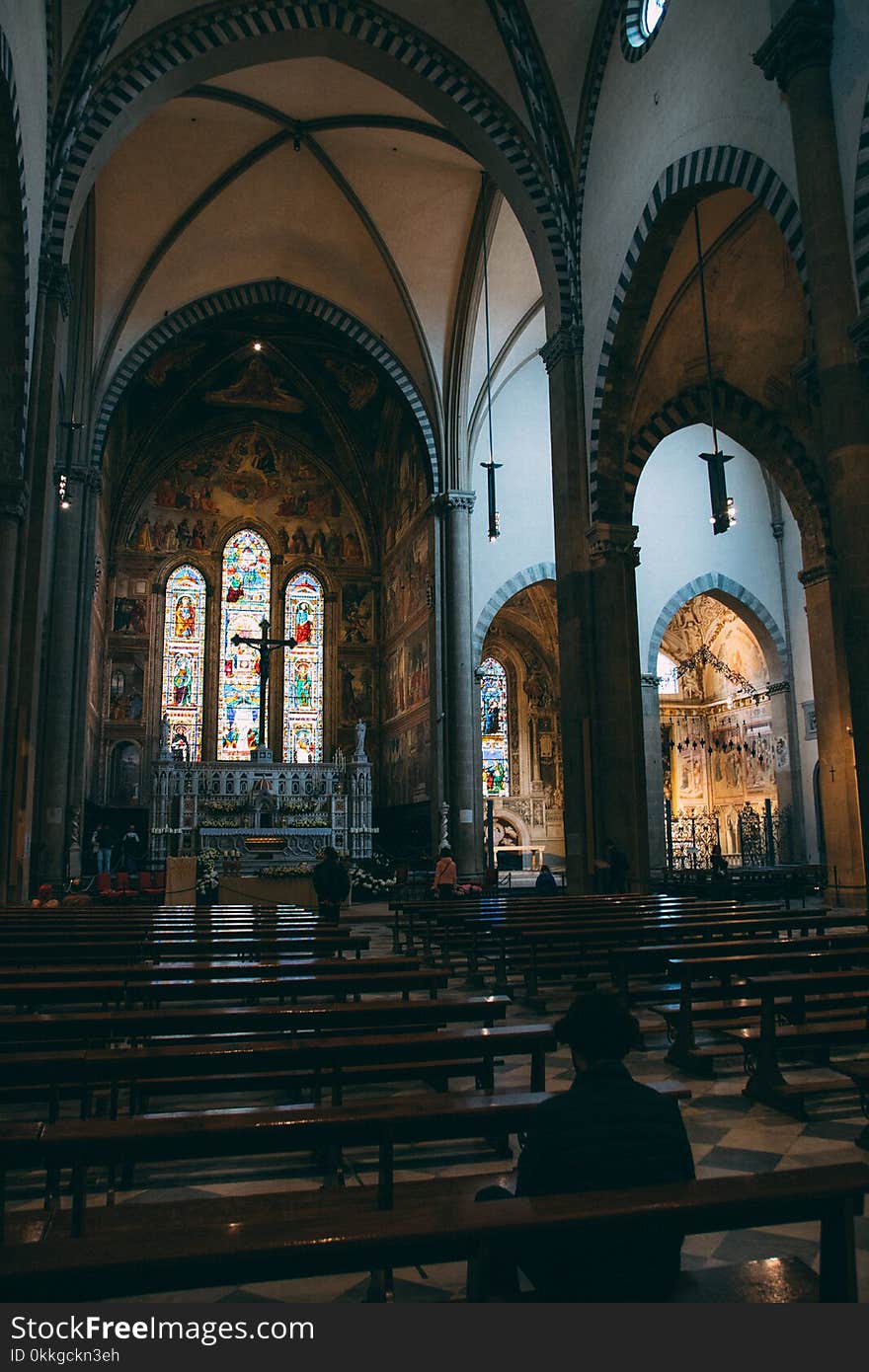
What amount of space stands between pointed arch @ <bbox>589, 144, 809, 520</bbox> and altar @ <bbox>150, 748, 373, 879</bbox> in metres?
13.3

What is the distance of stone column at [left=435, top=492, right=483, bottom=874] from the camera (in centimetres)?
2286

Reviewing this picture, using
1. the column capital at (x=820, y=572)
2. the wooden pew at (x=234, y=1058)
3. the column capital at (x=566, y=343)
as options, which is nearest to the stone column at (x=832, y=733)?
the column capital at (x=820, y=572)

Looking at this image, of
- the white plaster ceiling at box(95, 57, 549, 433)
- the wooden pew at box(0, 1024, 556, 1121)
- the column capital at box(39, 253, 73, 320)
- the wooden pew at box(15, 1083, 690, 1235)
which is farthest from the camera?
the white plaster ceiling at box(95, 57, 549, 433)

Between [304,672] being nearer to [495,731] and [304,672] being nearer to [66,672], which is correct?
[495,731]

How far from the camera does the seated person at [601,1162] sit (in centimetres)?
200

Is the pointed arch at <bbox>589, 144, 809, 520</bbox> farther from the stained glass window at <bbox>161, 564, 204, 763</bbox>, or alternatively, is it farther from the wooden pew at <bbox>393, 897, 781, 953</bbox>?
the stained glass window at <bbox>161, 564, 204, 763</bbox>

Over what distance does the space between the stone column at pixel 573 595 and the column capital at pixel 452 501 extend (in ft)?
26.1

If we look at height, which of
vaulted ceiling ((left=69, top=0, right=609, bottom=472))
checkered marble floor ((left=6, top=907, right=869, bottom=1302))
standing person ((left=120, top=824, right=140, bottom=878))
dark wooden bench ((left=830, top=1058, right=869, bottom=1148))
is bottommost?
checkered marble floor ((left=6, top=907, right=869, bottom=1302))

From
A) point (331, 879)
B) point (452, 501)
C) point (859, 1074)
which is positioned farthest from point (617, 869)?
point (452, 501)

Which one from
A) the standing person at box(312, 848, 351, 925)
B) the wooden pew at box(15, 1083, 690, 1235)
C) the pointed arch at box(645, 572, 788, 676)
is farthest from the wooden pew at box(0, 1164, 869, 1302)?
the pointed arch at box(645, 572, 788, 676)

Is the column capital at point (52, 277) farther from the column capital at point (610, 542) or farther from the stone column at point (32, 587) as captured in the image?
the column capital at point (610, 542)

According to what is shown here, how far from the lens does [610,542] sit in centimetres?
1480

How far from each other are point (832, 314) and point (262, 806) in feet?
64.5

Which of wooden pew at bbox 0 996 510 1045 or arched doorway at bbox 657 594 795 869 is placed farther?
arched doorway at bbox 657 594 795 869
